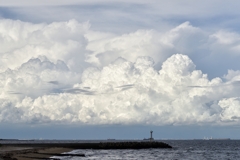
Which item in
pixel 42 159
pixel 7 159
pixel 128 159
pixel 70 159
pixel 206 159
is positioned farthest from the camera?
pixel 206 159

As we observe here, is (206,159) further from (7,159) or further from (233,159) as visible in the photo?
(7,159)

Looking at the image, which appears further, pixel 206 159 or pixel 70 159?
pixel 206 159

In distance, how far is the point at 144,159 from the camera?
91.7 metres

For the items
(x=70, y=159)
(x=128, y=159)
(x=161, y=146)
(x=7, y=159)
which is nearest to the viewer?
(x=7, y=159)

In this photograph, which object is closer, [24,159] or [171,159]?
[24,159]

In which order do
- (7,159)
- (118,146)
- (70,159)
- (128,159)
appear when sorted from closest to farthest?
1. (7,159)
2. (70,159)
3. (128,159)
4. (118,146)

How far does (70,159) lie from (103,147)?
2737 inches

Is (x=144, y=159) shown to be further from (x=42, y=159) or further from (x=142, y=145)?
(x=142, y=145)

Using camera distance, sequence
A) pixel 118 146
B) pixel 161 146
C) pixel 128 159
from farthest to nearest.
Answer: pixel 161 146
pixel 118 146
pixel 128 159

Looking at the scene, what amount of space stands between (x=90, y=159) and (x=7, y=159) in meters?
23.5

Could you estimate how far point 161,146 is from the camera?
163000 millimetres

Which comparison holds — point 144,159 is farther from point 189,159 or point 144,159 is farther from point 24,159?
point 24,159

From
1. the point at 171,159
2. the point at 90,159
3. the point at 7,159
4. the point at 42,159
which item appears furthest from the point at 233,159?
the point at 7,159

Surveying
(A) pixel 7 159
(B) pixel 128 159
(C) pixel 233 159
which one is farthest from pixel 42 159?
(C) pixel 233 159
